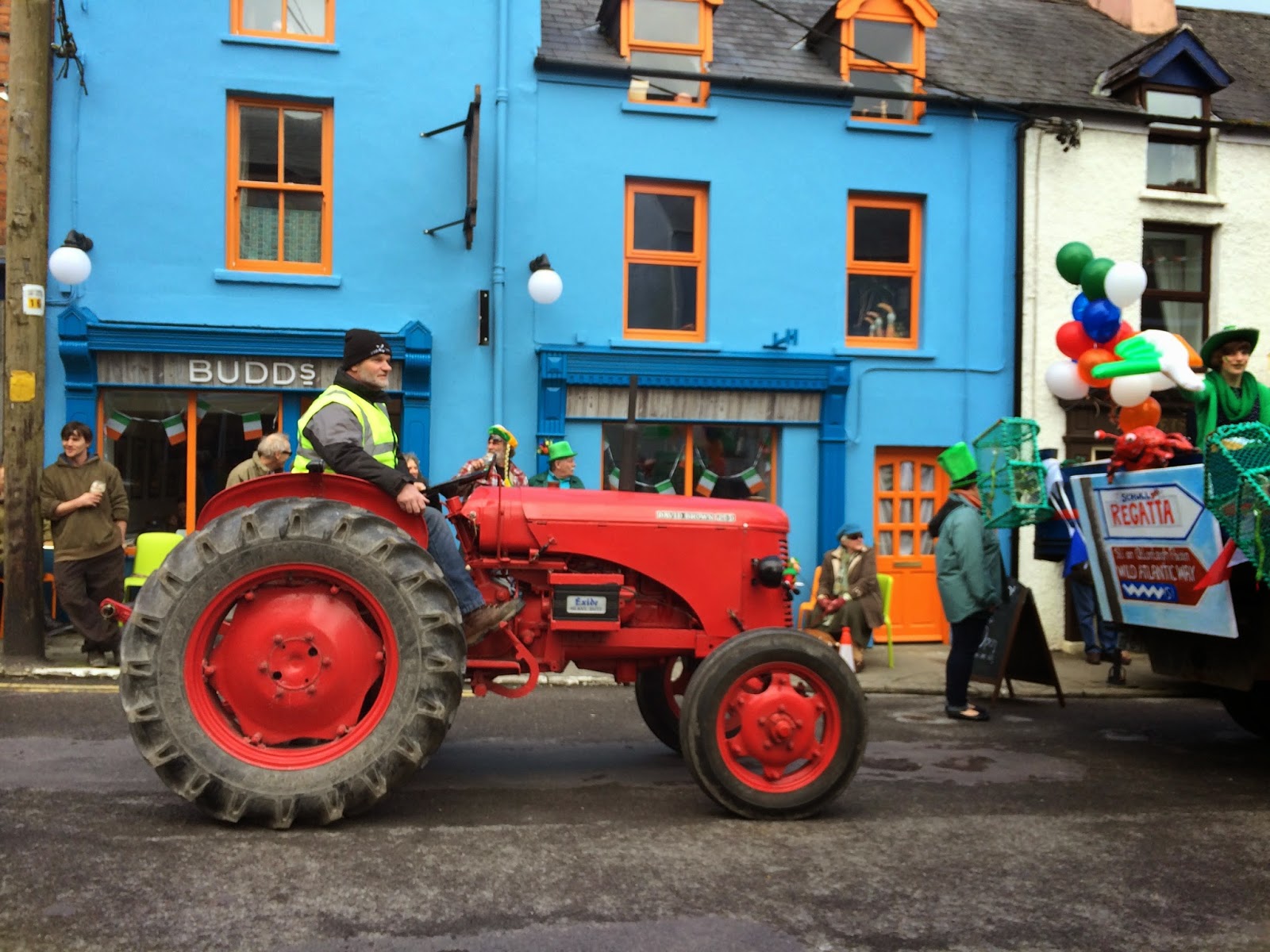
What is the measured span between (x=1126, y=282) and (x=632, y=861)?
19.0 ft

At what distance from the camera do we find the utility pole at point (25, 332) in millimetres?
9109

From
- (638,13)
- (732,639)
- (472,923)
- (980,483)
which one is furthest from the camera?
(638,13)

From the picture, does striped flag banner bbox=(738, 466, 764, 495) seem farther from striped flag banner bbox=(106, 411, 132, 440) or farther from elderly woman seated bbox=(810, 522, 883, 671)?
striped flag banner bbox=(106, 411, 132, 440)

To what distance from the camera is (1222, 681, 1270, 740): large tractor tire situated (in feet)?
24.2

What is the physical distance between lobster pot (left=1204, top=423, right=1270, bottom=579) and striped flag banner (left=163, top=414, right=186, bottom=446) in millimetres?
9544

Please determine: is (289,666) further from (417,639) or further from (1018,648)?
(1018,648)

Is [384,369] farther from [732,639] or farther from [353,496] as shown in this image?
[732,639]

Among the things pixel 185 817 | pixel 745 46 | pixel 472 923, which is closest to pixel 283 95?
pixel 745 46

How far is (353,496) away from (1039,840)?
10.9ft

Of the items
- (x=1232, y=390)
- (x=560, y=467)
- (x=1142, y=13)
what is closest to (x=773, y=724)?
(x=1232, y=390)

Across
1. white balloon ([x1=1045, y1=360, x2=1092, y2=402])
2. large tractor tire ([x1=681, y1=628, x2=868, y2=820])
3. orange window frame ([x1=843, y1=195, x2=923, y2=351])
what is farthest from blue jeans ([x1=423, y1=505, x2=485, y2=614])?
orange window frame ([x1=843, y1=195, x2=923, y2=351])

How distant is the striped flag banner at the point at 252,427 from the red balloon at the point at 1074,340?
7.72 m

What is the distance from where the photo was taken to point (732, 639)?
204 inches

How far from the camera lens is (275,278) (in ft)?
38.6
